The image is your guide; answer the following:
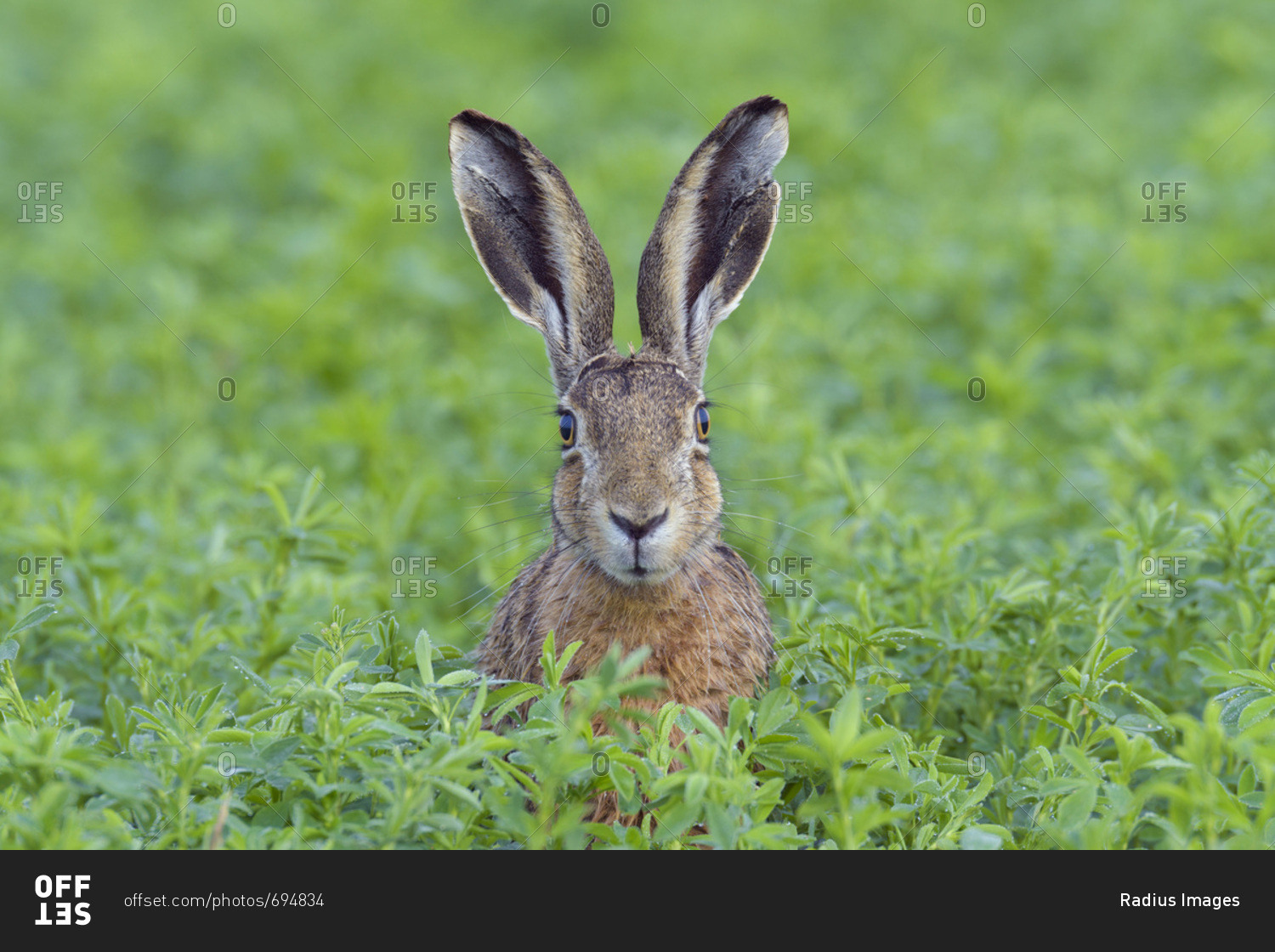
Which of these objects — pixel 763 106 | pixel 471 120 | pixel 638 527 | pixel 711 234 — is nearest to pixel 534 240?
pixel 471 120

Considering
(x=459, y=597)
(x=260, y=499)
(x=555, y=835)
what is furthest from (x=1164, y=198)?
(x=555, y=835)

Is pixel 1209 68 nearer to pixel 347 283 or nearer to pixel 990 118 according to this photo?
pixel 990 118

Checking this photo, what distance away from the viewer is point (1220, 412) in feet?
23.4

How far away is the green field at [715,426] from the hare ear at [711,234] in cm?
92

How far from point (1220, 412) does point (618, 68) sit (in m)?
7.58

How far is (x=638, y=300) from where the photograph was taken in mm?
5254

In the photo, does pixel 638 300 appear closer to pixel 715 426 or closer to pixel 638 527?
pixel 638 527

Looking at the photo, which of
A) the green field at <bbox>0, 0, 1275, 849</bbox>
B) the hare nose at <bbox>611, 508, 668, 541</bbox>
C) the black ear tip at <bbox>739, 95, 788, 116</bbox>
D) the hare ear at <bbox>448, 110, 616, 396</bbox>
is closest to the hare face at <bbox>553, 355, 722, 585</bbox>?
the hare nose at <bbox>611, 508, 668, 541</bbox>

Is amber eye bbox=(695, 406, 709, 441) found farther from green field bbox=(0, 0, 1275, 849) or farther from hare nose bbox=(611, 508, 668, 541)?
green field bbox=(0, 0, 1275, 849)

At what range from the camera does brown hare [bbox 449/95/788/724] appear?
471 cm

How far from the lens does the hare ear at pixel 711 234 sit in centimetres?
518

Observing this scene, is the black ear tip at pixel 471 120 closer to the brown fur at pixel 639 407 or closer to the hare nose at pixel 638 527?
the brown fur at pixel 639 407
